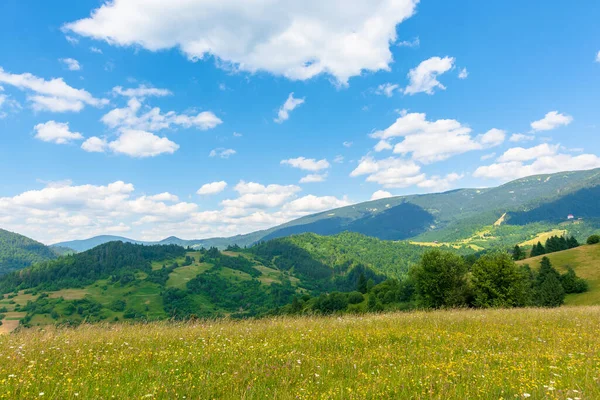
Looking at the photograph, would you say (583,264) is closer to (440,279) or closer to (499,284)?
(499,284)

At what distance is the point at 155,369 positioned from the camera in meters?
7.41

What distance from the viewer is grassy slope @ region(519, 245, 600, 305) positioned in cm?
7522

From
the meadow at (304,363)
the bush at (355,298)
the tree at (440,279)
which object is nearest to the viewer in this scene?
the meadow at (304,363)

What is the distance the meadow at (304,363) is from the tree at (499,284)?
1769 inches

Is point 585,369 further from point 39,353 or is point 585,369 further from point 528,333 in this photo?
point 39,353

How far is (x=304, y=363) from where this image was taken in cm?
800

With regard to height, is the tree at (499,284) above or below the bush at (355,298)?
above

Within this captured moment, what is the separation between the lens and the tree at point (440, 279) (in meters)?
56.2

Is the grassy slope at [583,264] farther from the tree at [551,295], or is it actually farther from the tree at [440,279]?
the tree at [440,279]

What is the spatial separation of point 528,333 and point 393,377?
26.1 ft

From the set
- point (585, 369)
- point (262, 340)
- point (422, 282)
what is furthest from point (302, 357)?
point (422, 282)

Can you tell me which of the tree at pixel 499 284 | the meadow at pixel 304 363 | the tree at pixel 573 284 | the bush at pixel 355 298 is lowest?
the bush at pixel 355 298

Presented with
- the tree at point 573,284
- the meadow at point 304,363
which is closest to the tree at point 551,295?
the tree at point 573,284

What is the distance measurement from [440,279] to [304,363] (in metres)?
55.6
